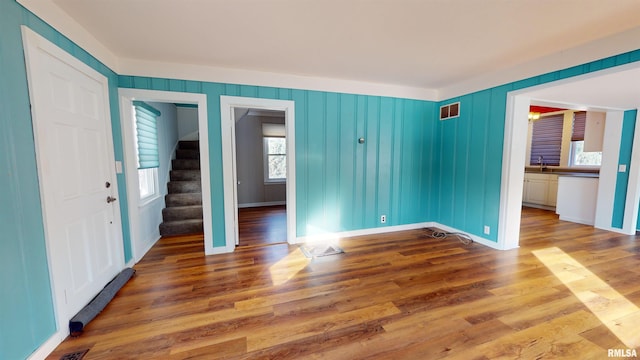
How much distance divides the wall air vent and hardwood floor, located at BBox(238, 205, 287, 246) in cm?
338

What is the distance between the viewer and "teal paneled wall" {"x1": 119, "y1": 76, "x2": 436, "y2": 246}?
3.43 m

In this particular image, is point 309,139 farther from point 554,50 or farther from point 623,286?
point 623,286

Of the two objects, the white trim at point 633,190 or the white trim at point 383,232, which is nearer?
the white trim at point 383,232

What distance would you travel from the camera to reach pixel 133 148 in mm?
3018

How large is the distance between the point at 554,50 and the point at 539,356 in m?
3.02

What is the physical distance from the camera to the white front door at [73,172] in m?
1.72

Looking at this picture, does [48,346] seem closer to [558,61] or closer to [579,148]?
[558,61]

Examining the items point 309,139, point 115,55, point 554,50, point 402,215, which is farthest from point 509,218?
point 115,55

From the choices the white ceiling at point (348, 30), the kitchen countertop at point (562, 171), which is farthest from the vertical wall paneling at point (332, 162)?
the kitchen countertop at point (562, 171)

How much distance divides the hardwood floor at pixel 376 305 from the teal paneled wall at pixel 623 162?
1218 mm

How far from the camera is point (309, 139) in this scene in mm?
3729

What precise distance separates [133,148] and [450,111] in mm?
4623

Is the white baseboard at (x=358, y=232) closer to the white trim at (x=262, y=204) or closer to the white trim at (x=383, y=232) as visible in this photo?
the white trim at (x=383, y=232)

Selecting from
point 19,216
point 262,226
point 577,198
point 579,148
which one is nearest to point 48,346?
point 19,216
